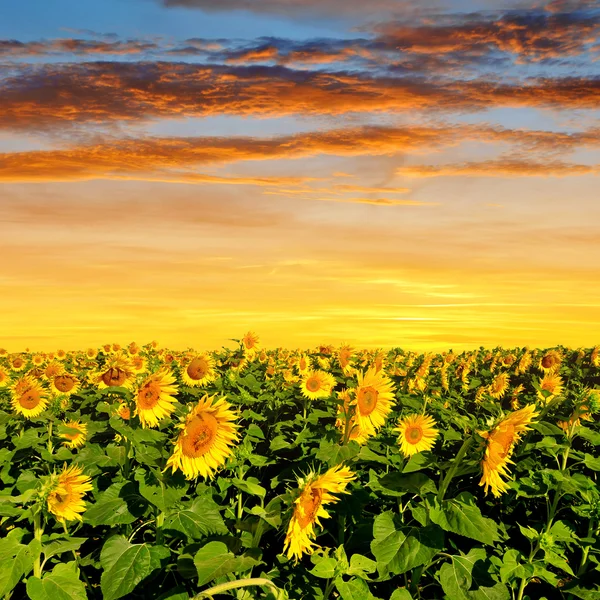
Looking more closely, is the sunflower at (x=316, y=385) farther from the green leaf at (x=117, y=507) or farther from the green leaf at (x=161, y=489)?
the green leaf at (x=117, y=507)

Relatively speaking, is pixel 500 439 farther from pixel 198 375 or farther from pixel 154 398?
pixel 198 375

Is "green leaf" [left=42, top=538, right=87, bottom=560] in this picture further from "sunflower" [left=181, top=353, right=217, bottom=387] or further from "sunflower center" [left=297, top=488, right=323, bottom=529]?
"sunflower" [left=181, top=353, right=217, bottom=387]

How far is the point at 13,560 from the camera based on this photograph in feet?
17.0

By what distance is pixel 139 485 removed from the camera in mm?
5914

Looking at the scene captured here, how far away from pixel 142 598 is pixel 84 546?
7.31ft

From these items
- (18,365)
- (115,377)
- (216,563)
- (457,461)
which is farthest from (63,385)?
(457,461)

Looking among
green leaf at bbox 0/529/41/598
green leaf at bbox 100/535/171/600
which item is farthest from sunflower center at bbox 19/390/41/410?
green leaf at bbox 100/535/171/600

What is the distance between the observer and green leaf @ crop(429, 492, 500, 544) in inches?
181

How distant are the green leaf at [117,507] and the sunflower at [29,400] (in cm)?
534

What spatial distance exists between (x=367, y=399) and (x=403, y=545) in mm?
1964

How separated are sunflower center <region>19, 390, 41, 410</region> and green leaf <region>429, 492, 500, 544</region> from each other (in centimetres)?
797

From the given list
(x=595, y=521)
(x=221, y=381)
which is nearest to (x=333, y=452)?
(x=595, y=521)

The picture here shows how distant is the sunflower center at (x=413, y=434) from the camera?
723 centimetres

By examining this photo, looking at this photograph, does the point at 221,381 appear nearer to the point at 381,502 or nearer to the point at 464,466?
the point at 381,502
